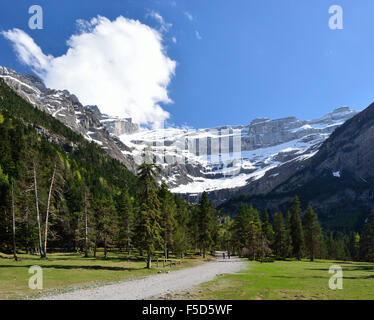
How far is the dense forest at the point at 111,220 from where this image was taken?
1393 inches

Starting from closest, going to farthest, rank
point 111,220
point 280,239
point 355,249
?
1. point 111,220
2. point 280,239
3. point 355,249

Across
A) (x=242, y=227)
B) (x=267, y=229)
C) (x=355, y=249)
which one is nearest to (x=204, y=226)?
(x=242, y=227)

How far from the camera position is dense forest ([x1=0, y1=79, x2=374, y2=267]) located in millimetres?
35375

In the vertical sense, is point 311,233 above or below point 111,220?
below

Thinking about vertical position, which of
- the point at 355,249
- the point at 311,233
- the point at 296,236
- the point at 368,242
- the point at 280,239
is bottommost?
the point at 355,249

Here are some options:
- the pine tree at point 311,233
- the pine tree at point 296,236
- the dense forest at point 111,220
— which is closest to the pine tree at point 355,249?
the dense forest at point 111,220

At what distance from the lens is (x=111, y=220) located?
4978 cm

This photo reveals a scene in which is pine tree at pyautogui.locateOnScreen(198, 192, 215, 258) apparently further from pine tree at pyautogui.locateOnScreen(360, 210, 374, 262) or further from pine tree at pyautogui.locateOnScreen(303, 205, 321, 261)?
pine tree at pyautogui.locateOnScreen(360, 210, 374, 262)

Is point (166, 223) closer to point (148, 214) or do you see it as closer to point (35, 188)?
point (148, 214)

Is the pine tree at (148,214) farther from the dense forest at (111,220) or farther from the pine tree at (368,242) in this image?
the pine tree at (368,242)

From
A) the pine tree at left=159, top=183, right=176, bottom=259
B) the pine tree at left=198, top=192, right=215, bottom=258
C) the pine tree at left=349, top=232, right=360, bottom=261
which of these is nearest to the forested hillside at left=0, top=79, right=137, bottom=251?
the pine tree at left=159, top=183, right=176, bottom=259
